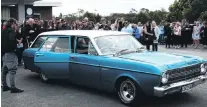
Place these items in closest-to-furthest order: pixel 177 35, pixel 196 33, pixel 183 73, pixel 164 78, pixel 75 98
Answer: pixel 164 78 → pixel 183 73 → pixel 75 98 → pixel 196 33 → pixel 177 35

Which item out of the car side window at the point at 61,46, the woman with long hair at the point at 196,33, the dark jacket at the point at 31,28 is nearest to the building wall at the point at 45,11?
the woman with long hair at the point at 196,33

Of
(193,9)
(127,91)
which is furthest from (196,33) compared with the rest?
(127,91)

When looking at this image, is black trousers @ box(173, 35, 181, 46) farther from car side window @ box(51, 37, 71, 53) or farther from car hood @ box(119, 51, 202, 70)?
car hood @ box(119, 51, 202, 70)

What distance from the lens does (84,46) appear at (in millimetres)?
7801

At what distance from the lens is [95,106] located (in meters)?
6.69

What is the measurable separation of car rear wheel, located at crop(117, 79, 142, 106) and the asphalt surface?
0.16m

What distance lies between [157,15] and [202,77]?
32.6 metres

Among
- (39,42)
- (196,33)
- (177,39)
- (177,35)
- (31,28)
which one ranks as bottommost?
(177,39)

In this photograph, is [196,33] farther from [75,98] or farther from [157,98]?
[75,98]

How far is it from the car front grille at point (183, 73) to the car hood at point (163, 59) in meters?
0.08

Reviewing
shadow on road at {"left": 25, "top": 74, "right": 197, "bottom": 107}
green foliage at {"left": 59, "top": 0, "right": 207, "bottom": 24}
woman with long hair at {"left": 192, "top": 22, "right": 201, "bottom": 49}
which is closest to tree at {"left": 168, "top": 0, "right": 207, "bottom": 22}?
green foliage at {"left": 59, "top": 0, "right": 207, "bottom": 24}

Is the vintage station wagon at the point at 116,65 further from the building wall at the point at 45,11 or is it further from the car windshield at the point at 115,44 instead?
the building wall at the point at 45,11

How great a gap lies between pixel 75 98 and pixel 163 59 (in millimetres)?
2085

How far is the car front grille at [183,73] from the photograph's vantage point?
6.33m
